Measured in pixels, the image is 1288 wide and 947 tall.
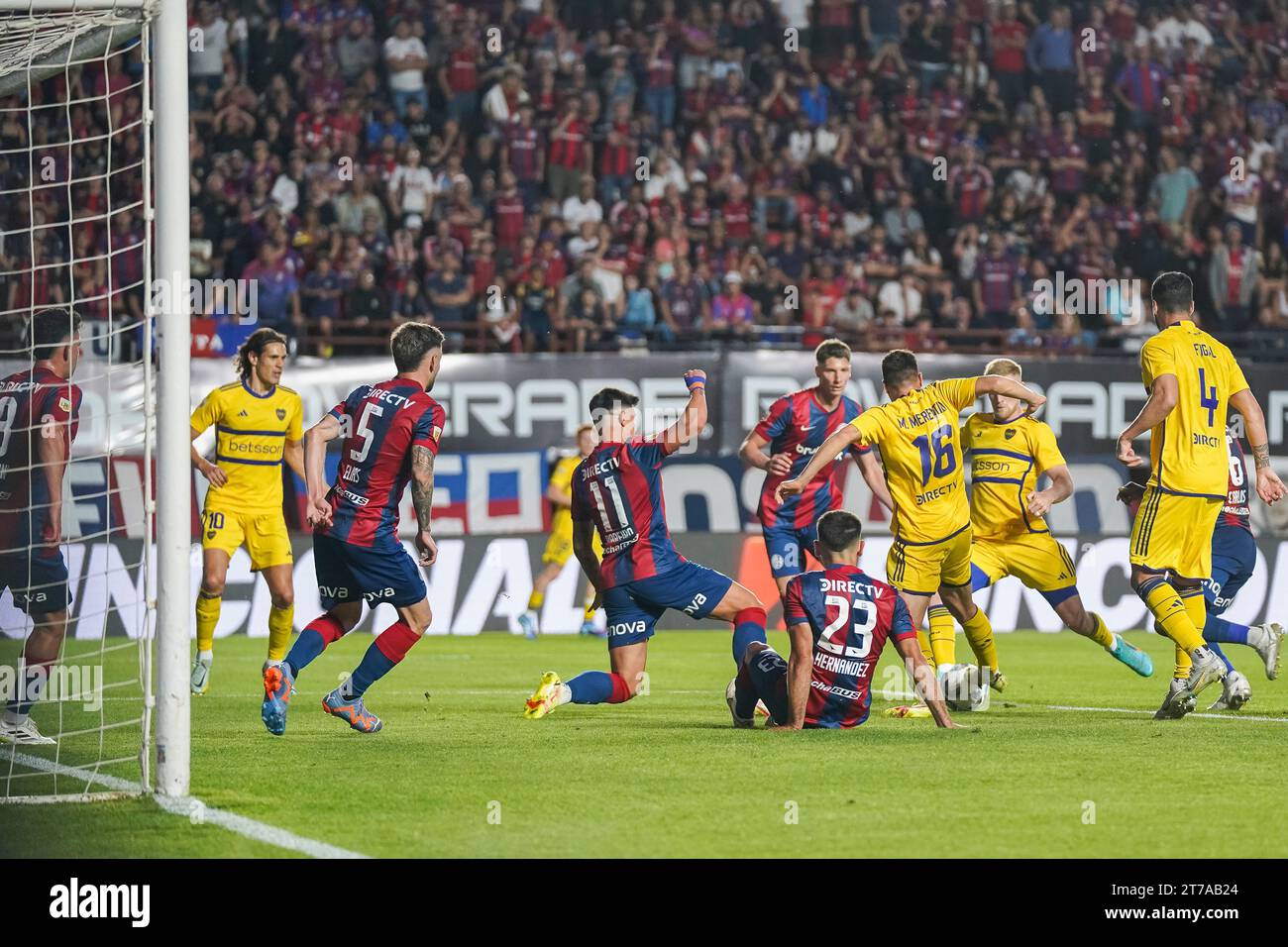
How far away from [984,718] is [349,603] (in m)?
3.69

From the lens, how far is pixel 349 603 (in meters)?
9.81

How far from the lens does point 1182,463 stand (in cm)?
998

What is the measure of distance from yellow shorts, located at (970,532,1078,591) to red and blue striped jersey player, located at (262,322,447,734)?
402cm

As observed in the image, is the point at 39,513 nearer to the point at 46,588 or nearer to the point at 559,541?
the point at 46,588

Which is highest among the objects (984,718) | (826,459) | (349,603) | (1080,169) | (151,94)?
(1080,169)

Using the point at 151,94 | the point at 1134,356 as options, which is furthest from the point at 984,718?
the point at 1134,356

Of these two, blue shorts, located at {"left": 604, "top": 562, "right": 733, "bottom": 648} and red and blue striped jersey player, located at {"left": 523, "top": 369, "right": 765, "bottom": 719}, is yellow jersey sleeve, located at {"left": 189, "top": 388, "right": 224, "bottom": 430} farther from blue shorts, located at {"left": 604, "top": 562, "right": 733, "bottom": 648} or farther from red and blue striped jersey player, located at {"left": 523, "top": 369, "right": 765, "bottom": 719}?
blue shorts, located at {"left": 604, "top": 562, "right": 733, "bottom": 648}

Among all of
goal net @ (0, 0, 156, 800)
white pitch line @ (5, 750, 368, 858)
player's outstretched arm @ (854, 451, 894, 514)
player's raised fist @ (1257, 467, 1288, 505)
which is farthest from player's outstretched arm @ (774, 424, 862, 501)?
white pitch line @ (5, 750, 368, 858)

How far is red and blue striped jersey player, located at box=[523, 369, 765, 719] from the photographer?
9.92 meters

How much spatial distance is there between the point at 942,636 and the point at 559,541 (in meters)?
7.51

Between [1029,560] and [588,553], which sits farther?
Answer: [1029,560]

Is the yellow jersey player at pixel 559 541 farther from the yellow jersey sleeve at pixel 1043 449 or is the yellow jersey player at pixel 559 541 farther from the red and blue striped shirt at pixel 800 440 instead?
the yellow jersey sleeve at pixel 1043 449

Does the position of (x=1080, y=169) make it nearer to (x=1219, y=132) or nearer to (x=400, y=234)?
(x=1219, y=132)

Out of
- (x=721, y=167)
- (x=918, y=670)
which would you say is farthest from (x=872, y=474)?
(x=721, y=167)
